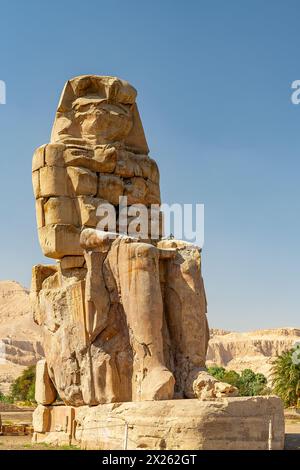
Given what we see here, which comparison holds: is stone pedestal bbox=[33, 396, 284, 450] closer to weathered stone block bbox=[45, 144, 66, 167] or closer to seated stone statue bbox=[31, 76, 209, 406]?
seated stone statue bbox=[31, 76, 209, 406]

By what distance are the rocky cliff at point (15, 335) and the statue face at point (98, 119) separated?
2048 inches

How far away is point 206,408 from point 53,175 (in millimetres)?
4253

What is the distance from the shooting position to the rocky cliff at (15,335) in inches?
2817

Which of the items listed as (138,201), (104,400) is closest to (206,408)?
(104,400)

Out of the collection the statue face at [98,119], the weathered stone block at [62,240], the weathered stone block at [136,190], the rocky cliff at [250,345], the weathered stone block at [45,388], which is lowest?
the rocky cliff at [250,345]

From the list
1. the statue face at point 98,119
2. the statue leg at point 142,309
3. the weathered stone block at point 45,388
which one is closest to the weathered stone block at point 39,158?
the statue face at point 98,119

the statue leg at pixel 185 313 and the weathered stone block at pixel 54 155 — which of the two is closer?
the statue leg at pixel 185 313

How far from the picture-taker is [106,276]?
8508mm

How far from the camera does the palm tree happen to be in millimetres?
24031

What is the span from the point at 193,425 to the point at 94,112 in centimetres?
520

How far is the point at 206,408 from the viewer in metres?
6.62

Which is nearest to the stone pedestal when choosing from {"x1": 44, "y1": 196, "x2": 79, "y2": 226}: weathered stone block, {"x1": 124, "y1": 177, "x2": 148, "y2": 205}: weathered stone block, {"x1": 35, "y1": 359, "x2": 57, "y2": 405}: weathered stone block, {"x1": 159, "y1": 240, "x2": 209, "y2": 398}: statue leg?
{"x1": 159, "y1": 240, "x2": 209, "y2": 398}: statue leg

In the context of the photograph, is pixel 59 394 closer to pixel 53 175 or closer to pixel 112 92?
pixel 53 175

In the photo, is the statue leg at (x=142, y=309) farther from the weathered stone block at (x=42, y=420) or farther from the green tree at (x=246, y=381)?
→ the green tree at (x=246, y=381)
